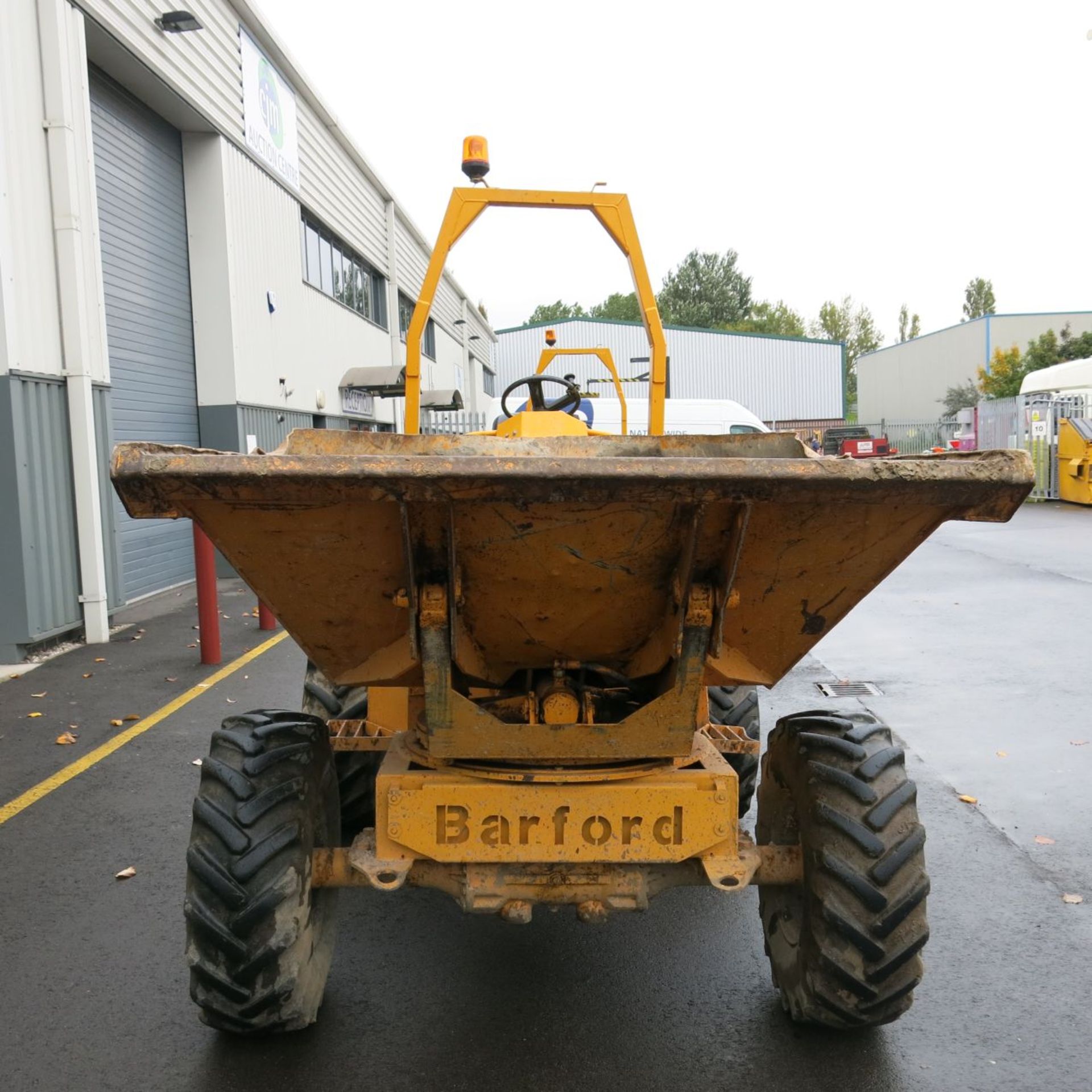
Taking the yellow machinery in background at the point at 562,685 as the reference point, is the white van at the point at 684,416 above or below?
above

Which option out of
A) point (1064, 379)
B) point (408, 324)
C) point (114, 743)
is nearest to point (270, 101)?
point (408, 324)

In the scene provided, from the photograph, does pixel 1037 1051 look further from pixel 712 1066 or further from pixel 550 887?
pixel 550 887

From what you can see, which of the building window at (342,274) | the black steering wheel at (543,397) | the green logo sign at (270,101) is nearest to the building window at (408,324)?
the building window at (342,274)

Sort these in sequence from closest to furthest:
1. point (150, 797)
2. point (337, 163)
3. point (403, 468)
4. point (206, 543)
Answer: point (403, 468) → point (150, 797) → point (206, 543) → point (337, 163)

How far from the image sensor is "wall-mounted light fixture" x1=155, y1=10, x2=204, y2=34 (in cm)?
1070

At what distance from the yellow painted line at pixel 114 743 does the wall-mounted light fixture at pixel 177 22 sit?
7.05 metres

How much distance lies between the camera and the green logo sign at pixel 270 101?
568 inches

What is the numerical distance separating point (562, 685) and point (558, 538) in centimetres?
67

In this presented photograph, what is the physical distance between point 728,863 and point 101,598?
755 cm

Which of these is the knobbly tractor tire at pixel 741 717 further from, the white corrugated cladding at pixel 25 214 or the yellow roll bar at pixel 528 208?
the white corrugated cladding at pixel 25 214

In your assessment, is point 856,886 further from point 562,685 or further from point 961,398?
point 961,398

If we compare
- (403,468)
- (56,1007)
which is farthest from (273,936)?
(403,468)

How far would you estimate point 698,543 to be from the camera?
2.45 meters

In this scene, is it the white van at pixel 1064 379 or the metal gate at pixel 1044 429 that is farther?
the white van at pixel 1064 379
